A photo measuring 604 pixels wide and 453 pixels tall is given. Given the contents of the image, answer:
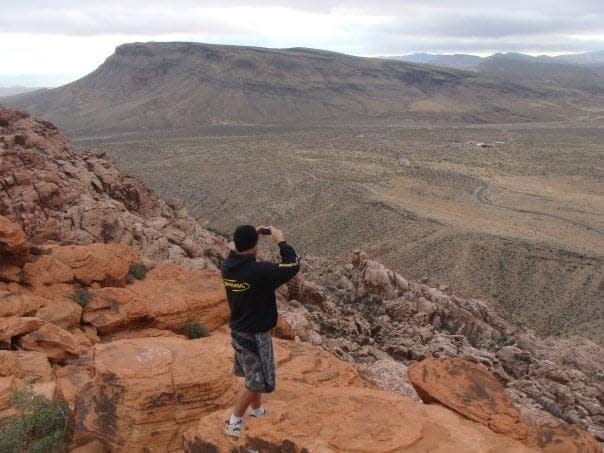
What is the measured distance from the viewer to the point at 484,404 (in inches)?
308

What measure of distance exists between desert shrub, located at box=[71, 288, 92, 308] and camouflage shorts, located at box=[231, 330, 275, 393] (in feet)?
18.3

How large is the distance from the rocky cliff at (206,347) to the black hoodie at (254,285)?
108 cm

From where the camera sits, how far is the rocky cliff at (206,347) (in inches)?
252

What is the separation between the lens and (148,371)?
709cm

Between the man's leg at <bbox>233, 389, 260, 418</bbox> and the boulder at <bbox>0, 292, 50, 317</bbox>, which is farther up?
the man's leg at <bbox>233, 389, 260, 418</bbox>

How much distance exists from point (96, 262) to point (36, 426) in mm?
5459

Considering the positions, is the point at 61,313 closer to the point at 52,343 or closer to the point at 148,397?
the point at 52,343

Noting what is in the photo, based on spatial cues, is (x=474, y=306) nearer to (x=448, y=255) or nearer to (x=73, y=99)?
(x=448, y=255)

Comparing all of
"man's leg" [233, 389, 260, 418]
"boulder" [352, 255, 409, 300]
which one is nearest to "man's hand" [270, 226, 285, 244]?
"man's leg" [233, 389, 260, 418]

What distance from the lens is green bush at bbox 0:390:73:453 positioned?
624cm

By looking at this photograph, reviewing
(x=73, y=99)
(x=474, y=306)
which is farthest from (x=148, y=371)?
(x=73, y=99)

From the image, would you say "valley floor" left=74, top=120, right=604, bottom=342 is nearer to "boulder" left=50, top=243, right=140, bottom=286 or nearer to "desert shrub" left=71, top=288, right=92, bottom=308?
"boulder" left=50, top=243, right=140, bottom=286

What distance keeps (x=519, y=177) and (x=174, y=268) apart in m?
41.1

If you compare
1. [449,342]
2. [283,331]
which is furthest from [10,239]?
[449,342]
